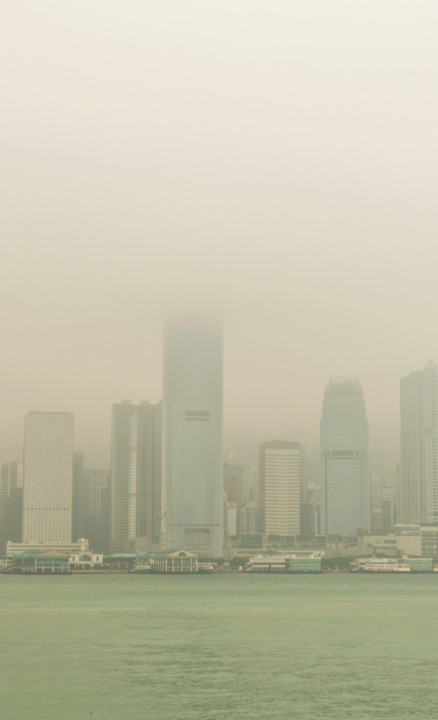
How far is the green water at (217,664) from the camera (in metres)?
19.5

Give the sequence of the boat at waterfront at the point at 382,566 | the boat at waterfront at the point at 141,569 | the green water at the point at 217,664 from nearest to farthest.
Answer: the green water at the point at 217,664
the boat at waterfront at the point at 141,569
the boat at waterfront at the point at 382,566

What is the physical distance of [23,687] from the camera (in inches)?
837

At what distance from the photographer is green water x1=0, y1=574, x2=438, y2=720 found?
63.9ft

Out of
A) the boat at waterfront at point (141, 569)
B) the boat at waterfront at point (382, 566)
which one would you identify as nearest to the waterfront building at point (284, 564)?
the boat at waterfront at point (382, 566)

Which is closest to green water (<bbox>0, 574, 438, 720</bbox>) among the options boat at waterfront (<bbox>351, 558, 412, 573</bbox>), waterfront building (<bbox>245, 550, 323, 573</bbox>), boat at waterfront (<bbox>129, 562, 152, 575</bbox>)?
boat at waterfront (<bbox>129, 562, 152, 575</bbox>)

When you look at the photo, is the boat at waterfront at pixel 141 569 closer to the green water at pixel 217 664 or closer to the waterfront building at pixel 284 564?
the waterfront building at pixel 284 564

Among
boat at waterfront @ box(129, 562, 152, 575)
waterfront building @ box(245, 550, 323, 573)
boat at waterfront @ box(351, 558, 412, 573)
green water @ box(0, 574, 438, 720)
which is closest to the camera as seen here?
green water @ box(0, 574, 438, 720)

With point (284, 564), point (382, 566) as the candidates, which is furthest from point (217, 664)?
point (382, 566)

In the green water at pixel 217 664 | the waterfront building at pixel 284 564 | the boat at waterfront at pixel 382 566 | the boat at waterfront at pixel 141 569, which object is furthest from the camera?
the waterfront building at pixel 284 564

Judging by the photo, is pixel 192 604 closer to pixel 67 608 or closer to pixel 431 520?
pixel 67 608

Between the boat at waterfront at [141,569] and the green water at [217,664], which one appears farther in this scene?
the boat at waterfront at [141,569]

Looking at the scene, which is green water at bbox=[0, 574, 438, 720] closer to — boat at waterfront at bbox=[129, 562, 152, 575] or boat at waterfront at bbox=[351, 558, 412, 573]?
boat at waterfront at bbox=[129, 562, 152, 575]

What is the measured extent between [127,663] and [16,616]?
15263 mm

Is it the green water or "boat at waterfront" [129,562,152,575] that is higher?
the green water
